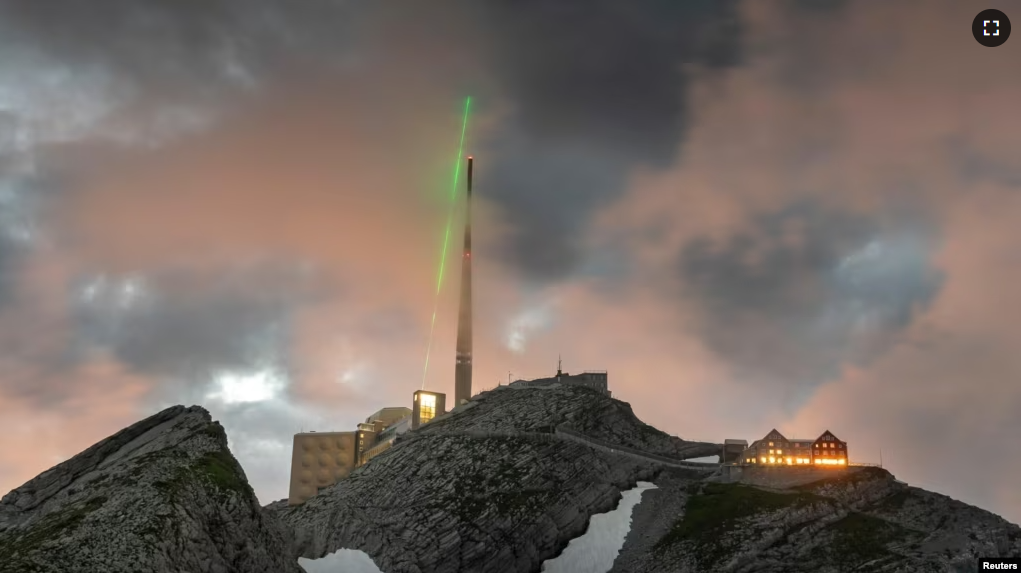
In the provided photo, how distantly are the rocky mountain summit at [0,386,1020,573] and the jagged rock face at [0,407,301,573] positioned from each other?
192mm

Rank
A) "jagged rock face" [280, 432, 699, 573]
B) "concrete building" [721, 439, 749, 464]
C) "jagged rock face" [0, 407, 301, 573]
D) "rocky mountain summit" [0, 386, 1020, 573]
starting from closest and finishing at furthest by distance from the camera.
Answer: "jagged rock face" [0, 407, 301, 573], "rocky mountain summit" [0, 386, 1020, 573], "jagged rock face" [280, 432, 699, 573], "concrete building" [721, 439, 749, 464]

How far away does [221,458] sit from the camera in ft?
288

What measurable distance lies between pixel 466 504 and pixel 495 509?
4329 mm

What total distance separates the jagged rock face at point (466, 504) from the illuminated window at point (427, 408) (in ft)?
112

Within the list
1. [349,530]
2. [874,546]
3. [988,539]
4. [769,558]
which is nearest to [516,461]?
[349,530]

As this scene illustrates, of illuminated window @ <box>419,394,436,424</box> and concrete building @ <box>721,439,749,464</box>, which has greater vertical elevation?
illuminated window @ <box>419,394,436,424</box>

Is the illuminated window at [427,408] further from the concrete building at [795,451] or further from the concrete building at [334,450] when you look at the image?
the concrete building at [795,451]

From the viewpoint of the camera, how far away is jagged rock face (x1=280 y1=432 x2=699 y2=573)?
11838 cm

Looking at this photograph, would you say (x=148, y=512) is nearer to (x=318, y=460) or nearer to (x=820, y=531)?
(x=820, y=531)

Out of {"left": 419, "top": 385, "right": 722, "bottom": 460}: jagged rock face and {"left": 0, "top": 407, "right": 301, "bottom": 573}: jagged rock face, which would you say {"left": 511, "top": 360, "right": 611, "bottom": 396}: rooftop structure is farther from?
{"left": 0, "top": 407, "right": 301, "bottom": 573}: jagged rock face

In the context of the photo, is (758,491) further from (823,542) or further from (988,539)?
(988,539)

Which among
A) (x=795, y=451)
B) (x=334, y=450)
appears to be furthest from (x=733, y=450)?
(x=334, y=450)

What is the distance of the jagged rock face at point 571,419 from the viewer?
508 ft

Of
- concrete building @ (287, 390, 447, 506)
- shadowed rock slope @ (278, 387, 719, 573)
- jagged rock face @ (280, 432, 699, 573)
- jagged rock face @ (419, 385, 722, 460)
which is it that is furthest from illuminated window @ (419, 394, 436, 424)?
jagged rock face @ (280, 432, 699, 573)
